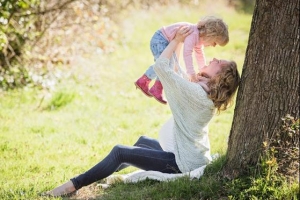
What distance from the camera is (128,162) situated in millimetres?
4105

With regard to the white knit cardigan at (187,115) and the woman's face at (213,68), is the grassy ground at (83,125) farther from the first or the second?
the woman's face at (213,68)

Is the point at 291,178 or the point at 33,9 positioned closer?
the point at 291,178

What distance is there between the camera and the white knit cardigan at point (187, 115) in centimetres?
Answer: 391

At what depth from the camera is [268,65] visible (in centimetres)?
348

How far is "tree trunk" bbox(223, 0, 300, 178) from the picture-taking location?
11.2 ft

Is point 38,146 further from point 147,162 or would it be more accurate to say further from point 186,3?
point 186,3

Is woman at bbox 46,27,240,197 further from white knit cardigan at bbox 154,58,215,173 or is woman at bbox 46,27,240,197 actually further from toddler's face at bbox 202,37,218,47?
toddler's face at bbox 202,37,218,47

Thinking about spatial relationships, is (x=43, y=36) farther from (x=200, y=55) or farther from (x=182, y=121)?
(x=182, y=121)

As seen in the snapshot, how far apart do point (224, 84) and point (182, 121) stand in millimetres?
474

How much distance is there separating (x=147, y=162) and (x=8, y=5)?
11.8 ft

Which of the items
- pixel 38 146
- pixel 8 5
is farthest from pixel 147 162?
pixel 8 5

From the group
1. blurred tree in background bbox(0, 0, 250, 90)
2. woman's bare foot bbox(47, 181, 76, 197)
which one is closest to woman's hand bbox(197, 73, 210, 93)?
woman's bare foot bbox(47, 181, 76, 197)

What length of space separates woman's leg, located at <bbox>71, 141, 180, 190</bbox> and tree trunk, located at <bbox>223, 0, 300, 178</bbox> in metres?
0.62

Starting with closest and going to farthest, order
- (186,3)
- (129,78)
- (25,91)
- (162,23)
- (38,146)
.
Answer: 1. (38,146)
2. (25,91)
3. (129,78)
4. (162,23)
5. (186,3)
